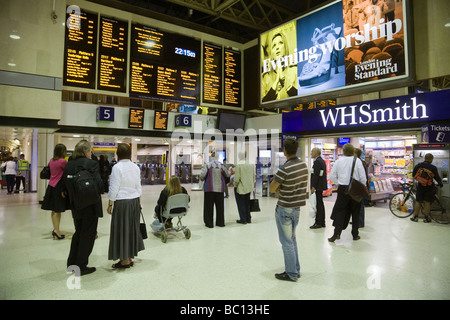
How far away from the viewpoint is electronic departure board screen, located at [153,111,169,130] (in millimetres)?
9062

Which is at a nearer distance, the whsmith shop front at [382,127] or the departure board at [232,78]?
the whsmith shop front at [382,127]

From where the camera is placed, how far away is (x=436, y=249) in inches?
169

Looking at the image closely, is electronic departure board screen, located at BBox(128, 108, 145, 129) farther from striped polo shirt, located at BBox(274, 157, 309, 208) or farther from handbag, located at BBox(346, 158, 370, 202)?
striped polo shirt, located at BBox(274, 157, 309, 208)

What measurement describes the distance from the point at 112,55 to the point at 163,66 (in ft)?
5.04

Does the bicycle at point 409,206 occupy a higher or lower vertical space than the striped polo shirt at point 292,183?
lower

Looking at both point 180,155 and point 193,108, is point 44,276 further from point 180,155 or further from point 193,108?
point 180,155

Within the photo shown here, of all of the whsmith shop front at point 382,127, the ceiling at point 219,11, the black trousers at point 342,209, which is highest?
the ceiling at point 219,11

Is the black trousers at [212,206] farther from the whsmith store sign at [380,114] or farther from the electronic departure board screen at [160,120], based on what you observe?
the whsmith store sign at [380,114]

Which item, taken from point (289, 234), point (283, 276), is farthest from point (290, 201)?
point (283, 276)

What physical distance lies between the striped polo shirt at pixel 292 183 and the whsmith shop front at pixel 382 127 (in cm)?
518

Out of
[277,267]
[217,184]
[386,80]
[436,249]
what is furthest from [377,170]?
[277,267]

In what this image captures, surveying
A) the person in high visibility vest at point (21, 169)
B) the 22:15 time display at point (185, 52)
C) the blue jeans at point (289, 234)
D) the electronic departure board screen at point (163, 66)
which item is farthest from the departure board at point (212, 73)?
the person in high visibility vest at point (21, 169)

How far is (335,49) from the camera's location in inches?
291

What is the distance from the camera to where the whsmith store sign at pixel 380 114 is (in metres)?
6.49
